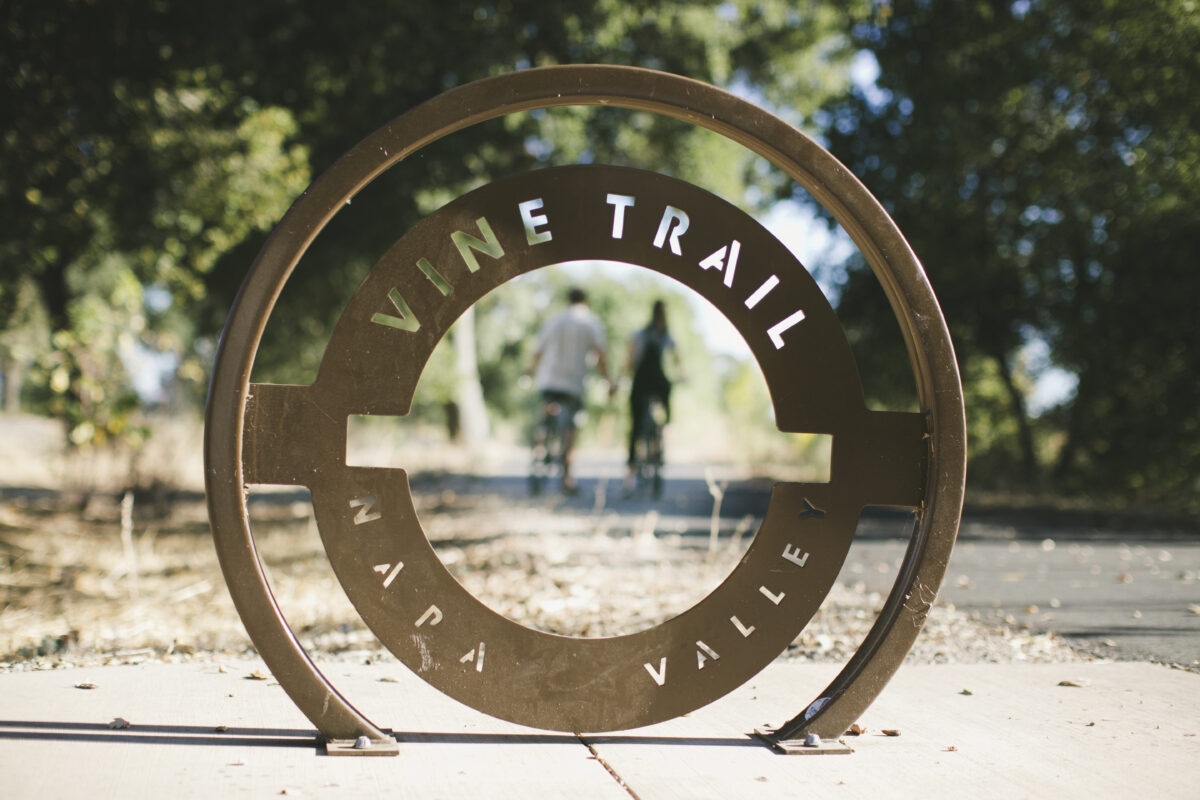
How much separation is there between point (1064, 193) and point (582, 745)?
11.6 metres

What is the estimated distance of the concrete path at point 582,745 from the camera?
8.71ft

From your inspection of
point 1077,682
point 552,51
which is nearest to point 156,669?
point 1077,682

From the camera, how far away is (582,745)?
3043mm

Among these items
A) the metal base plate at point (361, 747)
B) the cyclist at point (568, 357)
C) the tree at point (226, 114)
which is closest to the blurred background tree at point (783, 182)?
the tree at point (226, 114)

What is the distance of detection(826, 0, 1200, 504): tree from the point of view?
11391 millimetres

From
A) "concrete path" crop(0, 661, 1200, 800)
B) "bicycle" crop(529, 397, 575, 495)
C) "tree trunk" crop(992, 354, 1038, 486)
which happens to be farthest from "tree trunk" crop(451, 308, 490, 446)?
"concrete path" crop(0, 661, 1200, 800)

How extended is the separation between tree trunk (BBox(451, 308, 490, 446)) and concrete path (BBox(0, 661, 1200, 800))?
805 inches

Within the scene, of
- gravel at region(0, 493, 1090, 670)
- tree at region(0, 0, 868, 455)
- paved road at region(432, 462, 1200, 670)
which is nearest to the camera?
gravel at region(0, 493, 1090, 670)

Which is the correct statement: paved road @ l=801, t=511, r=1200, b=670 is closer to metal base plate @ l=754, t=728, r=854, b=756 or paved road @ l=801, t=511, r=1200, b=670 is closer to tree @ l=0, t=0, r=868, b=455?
metal base plate @ l=754, t=728, r=854, b=756

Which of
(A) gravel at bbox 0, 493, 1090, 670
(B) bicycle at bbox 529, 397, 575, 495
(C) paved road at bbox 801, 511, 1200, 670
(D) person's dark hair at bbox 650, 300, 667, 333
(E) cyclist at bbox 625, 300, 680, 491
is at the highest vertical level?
(D) person's dark hair at bbox 650, 300, 667, 333

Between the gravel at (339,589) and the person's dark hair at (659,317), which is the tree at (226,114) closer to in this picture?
the gravel at (339,589)

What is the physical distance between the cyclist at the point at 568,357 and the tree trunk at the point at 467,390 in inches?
539

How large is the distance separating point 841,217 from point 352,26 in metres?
7.79

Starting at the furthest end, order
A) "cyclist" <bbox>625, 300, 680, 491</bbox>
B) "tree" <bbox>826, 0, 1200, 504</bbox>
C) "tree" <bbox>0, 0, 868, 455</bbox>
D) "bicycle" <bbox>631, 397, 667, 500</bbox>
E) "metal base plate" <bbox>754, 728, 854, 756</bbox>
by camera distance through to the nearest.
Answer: "tree" <bbox>826, 0, 1200, 504</bbox>
"bicycle" <bbox>631, 397, 667, 500</bbox>
"cyclist" <bbox>625, 300, 680, 491</bbox>
"tree" <bbox>0, 0, 868, 455</bbox>
"metal base plate" <bbox>754, 728, 854, 756</bbox>
